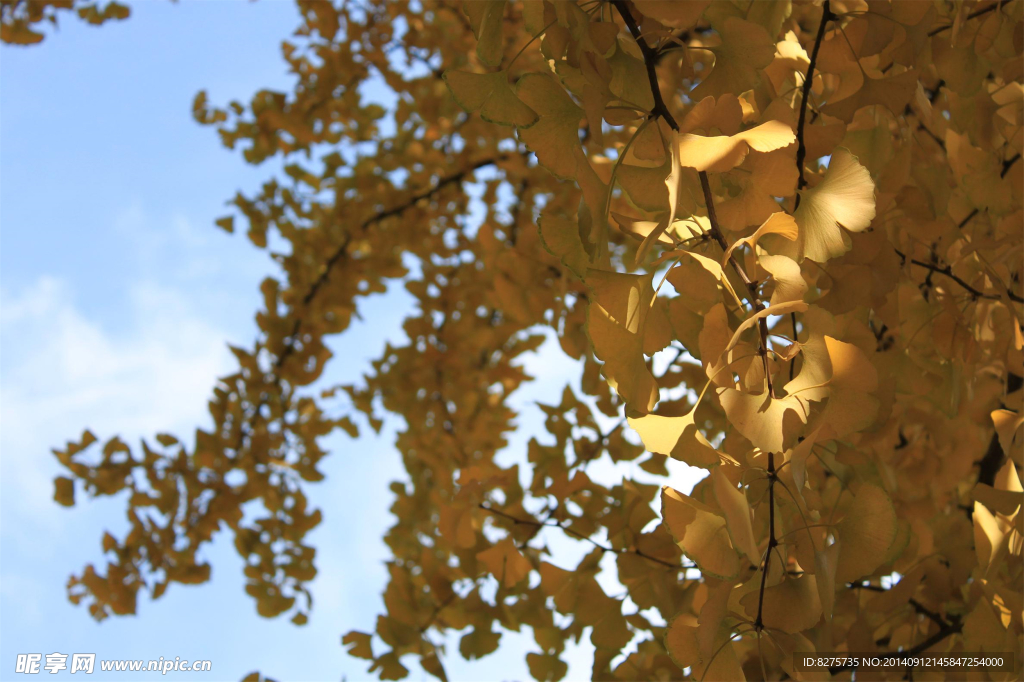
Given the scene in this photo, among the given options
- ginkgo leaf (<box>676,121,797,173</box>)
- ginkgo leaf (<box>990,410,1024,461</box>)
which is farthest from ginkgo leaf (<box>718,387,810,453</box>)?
ginkgo leaf (<box>990,410,1024,461</box>)

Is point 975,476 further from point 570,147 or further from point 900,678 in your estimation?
point 570,147

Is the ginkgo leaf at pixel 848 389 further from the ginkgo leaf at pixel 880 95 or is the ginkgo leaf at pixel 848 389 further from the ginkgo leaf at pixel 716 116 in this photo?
the ginkgo leaf at pixel 880 95

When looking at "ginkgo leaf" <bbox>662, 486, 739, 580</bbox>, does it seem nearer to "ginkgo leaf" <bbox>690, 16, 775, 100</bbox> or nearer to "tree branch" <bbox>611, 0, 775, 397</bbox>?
"tree branch" <bbox>611, 0, 775, 397</bbox>

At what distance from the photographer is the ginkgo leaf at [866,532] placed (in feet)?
1.32

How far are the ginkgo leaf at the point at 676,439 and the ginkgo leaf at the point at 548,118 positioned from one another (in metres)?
0.16

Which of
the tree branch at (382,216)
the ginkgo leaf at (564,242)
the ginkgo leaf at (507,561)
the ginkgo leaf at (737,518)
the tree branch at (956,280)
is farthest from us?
the tree branch at (382,216)

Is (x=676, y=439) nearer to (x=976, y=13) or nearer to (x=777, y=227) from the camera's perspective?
(x=777, y=227)

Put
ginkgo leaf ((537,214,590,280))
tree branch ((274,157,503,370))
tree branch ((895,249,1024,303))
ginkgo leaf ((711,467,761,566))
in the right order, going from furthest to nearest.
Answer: tree branch ((274,157,503,370)) → tree branch ((895,249,1024,303)) → ginkgo leaf ((537,214,590,280)) → ginkgo leaf ((711,467,761,566))

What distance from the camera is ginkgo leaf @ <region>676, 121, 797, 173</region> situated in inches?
14.6

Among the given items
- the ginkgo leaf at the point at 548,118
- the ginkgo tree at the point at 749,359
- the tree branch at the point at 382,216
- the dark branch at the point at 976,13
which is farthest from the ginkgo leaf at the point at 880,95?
the tree branch at the point at 382,216

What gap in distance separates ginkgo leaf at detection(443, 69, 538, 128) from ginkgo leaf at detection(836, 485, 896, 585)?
1.01 ft

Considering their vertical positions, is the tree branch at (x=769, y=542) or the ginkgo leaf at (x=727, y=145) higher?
the ginkgo leaf at (x=727, y=145)

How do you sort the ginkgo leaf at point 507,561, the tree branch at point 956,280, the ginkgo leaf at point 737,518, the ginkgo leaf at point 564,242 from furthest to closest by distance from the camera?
the ginkgo leaf at point 507,561 → the tree branch at point 956,280 → the ginkgo leaf at point 564,242 → the ginkgo leaf at point 737,518

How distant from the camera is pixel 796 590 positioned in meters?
0.42
